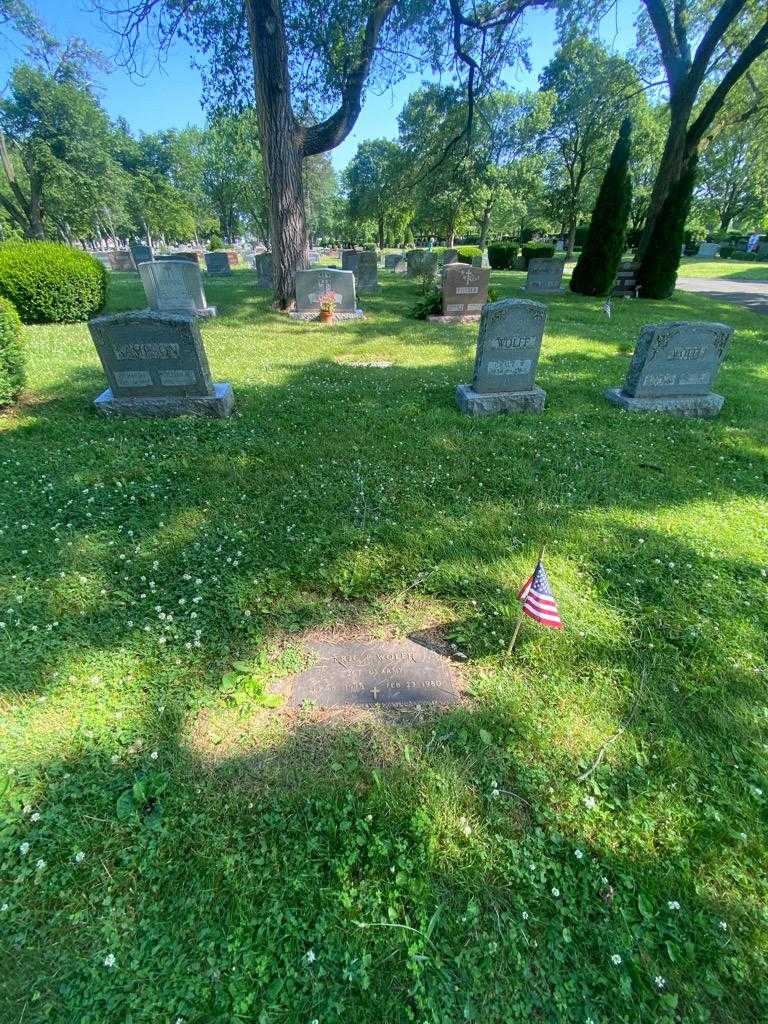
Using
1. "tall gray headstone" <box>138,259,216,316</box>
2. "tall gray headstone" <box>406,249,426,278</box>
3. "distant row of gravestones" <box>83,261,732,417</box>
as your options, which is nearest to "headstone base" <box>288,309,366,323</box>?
"tall gray headstone" <box>138,259,216,316</box>

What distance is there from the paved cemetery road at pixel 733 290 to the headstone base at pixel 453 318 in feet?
31.7

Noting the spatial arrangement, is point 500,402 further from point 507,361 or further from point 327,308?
point 327,308

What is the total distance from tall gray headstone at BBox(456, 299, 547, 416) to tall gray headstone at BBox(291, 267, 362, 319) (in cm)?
710

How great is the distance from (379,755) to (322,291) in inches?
465

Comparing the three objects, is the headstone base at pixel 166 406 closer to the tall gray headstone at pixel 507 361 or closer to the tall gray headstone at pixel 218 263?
the tall gray headstone at pixel 507 361

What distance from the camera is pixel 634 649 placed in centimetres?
254

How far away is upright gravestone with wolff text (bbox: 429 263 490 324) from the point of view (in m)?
10.7

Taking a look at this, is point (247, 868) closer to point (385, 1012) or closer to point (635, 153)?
point (385, 1012)

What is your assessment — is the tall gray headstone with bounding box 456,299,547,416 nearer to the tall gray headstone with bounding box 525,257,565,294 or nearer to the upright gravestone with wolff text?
the upright gravestone with wolff text

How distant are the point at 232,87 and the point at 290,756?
57.2 ft

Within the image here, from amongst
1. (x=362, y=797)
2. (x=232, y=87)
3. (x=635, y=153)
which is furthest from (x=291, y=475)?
(x=635, y=153)

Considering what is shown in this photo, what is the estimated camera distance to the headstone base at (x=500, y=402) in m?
5.62

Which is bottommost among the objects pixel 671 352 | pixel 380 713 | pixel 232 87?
pixel 380 713

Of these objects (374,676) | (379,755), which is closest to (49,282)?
(374,676)
